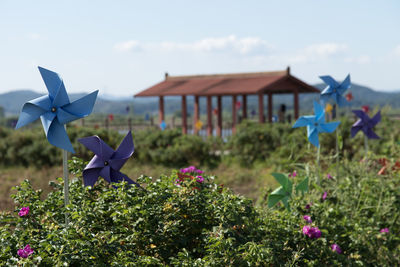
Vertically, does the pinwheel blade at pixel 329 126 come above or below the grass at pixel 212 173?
above

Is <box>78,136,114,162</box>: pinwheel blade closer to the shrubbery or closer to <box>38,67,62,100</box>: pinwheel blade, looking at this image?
the shrubbery

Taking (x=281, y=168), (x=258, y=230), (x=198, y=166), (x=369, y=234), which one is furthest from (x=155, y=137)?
(x=258, y=230)

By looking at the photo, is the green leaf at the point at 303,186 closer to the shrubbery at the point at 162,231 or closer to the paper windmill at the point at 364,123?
the shrubbery at the point at 162,231

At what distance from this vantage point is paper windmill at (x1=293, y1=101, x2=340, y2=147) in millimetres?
5836

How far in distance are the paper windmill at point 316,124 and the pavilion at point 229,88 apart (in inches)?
389

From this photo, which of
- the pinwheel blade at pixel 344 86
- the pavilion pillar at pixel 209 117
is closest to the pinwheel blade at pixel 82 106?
the pinwheel blade at pixel 344 86

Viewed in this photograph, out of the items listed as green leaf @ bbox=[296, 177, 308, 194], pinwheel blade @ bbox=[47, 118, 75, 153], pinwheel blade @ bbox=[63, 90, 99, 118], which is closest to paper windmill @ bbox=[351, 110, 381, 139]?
green leaf @ bbox=[296, 177, 308, 194]

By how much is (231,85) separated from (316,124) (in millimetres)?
11711

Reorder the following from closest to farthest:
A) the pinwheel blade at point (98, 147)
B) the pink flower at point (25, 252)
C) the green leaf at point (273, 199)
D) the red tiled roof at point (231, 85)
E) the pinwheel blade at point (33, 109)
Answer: the pink flower at point (25, 252) < the pinwheel blade at point (33, 109) < the pinwheel blade at point (98, 147) < the green leaf at point (273, 199) < the red tiled roof at point (231, 85)

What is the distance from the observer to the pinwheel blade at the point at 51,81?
3383 mm

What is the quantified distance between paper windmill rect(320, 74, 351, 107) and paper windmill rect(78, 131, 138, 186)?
362 cm

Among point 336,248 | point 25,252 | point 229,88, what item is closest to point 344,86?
point 336,248

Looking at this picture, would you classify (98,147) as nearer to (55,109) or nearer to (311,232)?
(55,109)

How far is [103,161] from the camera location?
365 centimetres
